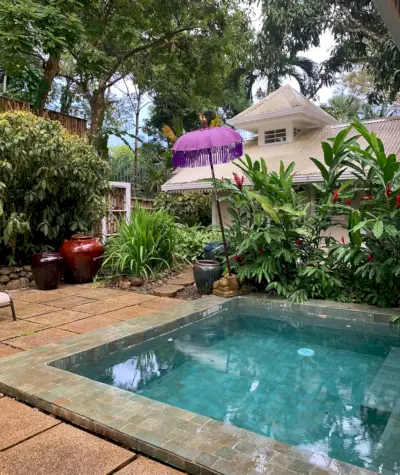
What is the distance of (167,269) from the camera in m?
8.17

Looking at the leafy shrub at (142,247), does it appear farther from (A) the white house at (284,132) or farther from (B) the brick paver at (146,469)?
(B) the brick paver at (146,469)

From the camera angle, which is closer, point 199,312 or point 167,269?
point 199,312

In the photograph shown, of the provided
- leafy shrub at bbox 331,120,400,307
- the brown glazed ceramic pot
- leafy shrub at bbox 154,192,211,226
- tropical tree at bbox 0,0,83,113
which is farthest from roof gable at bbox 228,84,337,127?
the brown glazed ceramic pot

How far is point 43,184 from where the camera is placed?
7418 millimetres

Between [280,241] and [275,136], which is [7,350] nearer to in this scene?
[280,241]

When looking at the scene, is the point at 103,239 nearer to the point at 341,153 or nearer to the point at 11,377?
the point at 341,153

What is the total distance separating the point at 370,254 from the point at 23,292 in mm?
5686

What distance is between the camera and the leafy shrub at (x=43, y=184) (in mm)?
7094

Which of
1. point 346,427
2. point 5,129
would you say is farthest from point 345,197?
point 5,129

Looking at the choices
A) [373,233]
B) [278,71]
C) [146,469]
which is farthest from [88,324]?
[278,71]

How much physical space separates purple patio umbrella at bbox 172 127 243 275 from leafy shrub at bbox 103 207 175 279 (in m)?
1.85

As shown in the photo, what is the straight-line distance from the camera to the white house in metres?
12.5

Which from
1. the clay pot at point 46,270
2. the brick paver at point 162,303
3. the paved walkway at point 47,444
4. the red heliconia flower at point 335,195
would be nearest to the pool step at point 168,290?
the brick paver at point 162,303

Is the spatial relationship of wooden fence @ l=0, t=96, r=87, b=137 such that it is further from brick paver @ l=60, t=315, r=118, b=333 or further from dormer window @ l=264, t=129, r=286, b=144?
dormer window @ l=264, t=129, r=286, b=144
